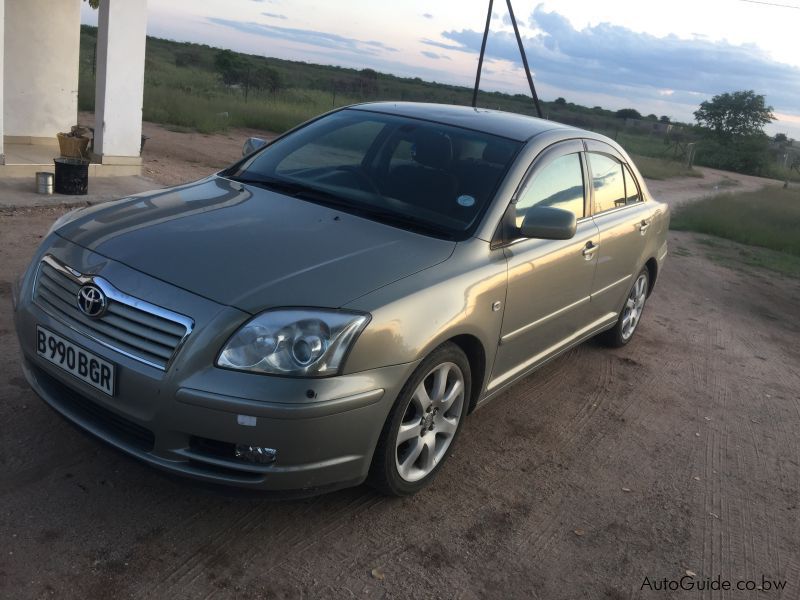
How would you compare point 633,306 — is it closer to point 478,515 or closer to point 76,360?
point 478,515

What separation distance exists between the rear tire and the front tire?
2.61 meters

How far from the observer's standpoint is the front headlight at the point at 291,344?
2.73m

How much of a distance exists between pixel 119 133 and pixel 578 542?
8.23 m

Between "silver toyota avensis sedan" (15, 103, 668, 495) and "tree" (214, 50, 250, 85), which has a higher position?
"tree" (214, 50, 250, 85)

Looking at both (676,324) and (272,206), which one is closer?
(272,206)

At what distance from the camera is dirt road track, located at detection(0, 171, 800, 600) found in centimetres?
280

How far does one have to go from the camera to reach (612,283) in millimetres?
5215

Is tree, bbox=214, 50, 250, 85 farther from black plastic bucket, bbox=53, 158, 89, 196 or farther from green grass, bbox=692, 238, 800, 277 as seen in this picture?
black plastic bucket, bbox=53, 158, 89, 196

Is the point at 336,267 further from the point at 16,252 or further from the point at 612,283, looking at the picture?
the point at 16,252

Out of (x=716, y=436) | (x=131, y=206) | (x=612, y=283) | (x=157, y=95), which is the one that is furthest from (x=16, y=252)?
(x=157, y=95)

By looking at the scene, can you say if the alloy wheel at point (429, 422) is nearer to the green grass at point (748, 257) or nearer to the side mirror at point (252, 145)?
the side mirror at point (252, 145)

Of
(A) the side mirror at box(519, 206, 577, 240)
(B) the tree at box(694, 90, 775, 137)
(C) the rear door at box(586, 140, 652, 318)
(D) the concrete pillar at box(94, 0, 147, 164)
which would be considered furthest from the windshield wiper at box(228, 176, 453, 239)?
(B) the tree at box(694, 90, 775, 137)

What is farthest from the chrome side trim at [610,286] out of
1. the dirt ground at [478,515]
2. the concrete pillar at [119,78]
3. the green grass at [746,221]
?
the green grass at [746,221]

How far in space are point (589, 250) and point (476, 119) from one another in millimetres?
1047
